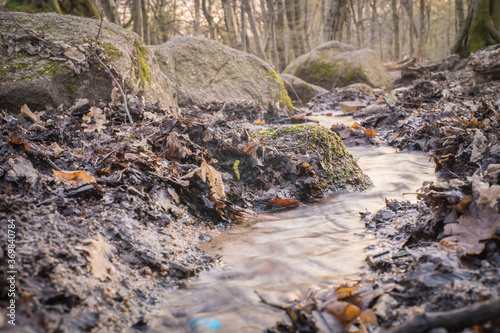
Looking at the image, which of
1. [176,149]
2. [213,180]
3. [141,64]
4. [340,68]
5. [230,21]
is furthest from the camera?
[230,21]

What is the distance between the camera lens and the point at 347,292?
1.57 meters

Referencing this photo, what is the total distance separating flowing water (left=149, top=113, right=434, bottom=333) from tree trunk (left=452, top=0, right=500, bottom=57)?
12792 mm

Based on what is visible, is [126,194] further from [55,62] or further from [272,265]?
[55,62]

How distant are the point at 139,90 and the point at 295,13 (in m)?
19.5

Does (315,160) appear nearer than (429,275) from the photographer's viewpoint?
No

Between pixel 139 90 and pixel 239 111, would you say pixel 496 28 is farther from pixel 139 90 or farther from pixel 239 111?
pixel 139 90

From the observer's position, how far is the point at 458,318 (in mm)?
1089

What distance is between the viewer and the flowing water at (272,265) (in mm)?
1599

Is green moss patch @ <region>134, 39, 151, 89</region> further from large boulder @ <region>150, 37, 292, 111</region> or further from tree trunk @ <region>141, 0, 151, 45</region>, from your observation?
tree trunk @ <region>141, 0, 151, 45</region>

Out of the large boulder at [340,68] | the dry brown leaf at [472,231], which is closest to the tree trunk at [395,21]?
the large boulder at [340,68]

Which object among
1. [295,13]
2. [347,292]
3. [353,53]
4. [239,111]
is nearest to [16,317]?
[347,292]

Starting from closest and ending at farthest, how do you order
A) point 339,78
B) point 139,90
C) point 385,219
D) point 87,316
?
point 87,316 → point 385,219 → point 139,90 → point 339,78

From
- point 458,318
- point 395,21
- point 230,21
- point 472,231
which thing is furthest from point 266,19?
point 458,318

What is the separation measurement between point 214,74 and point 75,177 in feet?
24.8
